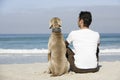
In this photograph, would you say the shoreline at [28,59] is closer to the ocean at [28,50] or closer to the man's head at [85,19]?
the ocean at [28,50]

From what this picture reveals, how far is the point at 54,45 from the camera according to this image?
7914 mm

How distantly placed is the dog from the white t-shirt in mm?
258

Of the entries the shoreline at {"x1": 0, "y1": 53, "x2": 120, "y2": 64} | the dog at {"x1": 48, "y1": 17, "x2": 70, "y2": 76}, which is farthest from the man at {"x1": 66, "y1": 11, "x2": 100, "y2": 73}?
the shoreline at {"x1": 0, "y1": 53, "x2": 120, "y2": 64}

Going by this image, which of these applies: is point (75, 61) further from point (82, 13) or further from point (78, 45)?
point (82, 13)

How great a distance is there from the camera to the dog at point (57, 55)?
25.7 feet

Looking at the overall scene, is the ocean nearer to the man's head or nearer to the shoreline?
the shoreline

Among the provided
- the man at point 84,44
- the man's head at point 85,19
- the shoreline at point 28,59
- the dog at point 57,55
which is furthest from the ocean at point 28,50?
the man's head at point 85,19

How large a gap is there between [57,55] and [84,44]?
0.69m

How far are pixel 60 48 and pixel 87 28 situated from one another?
82 cm

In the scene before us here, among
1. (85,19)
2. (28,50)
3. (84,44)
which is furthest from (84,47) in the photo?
(28,50)

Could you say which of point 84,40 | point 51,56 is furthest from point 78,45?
point 51,56

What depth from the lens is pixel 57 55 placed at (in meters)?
7.84

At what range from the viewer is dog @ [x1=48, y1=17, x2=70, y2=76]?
784 centimetres

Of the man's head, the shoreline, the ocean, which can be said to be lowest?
the ocean
